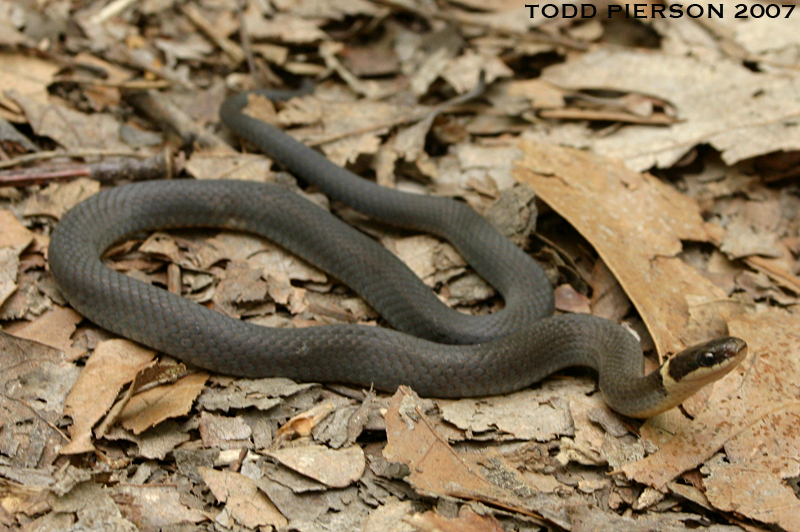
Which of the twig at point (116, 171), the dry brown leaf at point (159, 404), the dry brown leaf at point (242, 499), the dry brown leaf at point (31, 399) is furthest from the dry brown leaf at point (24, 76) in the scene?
the dry brown leaf at point (242, 499)

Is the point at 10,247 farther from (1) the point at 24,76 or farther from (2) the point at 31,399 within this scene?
(1) the point at 24,76

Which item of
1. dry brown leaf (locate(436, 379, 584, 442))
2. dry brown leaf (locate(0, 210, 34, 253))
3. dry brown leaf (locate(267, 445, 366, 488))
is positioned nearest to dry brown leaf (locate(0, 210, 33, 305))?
dry brown leaf (locate(0, 210, 34, 253))

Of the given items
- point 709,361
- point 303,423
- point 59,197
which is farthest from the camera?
point 59,197

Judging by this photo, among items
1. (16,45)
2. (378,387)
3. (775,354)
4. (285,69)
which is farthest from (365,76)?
(775,354)

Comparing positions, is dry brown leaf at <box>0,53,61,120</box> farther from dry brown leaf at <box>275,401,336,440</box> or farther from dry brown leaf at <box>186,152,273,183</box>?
dry brown leaf at <box>275,401,336,440</box>

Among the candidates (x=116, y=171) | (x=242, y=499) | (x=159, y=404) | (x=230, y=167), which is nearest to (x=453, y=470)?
(x=242, y=499)

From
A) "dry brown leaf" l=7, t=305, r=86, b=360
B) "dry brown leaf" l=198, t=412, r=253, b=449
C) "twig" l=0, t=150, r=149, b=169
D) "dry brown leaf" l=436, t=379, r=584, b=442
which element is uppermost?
"twig" l=0, t=150, r=149, b=169
